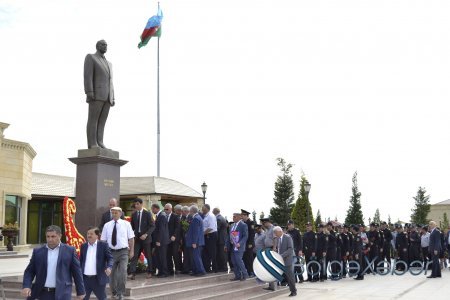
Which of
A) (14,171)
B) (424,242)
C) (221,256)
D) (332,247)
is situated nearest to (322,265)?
(332,247)

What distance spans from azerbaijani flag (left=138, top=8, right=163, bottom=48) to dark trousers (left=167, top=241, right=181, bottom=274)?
61.8ft

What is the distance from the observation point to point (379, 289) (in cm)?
1477

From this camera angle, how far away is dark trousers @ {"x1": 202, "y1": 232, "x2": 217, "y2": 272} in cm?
1391

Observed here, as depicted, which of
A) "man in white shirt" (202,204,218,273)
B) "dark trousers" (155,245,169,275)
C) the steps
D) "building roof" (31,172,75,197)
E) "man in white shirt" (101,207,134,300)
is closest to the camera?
"man in white shirt" (101,207,134,300)

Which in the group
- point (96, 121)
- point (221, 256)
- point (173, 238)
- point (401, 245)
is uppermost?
point (96, 121)

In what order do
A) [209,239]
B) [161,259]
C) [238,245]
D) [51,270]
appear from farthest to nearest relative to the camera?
[209,239], [238,245], [161,259], [51,270]

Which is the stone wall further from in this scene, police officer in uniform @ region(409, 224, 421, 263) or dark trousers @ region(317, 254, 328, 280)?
police officer in uniform @ region(409, 224, 421, 263)

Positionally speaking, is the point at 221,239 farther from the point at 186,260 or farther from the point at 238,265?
the point at 186,260

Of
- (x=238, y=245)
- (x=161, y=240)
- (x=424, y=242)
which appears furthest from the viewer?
(x=424, y=242)

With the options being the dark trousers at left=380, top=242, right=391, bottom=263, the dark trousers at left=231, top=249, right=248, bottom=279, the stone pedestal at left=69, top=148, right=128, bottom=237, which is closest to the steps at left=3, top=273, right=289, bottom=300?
the dark trousers at left=231, top=249, right=248, bottom=279

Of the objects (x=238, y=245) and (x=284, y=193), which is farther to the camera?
(x=284, y=193)

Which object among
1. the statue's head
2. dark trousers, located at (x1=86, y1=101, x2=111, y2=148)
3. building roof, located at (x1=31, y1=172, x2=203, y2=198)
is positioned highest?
the statue's head

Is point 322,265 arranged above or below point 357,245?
below

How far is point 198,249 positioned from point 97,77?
489cm
